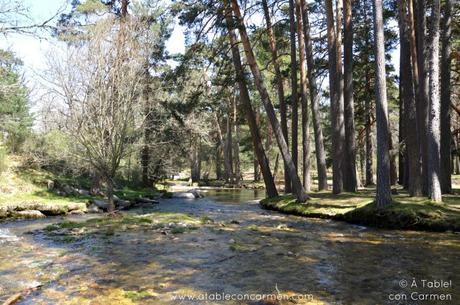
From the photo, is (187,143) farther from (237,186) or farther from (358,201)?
(358,201)

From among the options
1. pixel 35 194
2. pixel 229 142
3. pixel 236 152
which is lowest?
pixel 35 194

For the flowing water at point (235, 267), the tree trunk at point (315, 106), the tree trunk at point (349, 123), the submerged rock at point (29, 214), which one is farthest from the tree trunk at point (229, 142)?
the flowing water at point (235, 267)

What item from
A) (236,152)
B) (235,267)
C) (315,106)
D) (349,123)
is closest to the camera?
(235,267)

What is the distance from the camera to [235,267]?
6859mm

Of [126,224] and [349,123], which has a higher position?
[349,123]

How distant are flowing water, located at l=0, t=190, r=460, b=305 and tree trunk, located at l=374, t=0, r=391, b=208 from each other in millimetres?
1524

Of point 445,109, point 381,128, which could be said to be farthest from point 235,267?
point 445,109

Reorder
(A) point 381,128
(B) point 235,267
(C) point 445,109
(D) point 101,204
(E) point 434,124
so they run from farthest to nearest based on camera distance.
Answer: (D) point 101,204 < (C) point 445,109 < (E) point 434,124 < (A) point 381,128 < (B) point 235,267

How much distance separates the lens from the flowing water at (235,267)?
5.30 meters

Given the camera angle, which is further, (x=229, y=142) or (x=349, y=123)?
(x=229, y=142)

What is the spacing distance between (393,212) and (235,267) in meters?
6.33

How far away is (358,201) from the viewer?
13828 mm

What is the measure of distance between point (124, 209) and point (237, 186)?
70.0 ft

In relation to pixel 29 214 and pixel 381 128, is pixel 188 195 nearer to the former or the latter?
pixel 29 214
